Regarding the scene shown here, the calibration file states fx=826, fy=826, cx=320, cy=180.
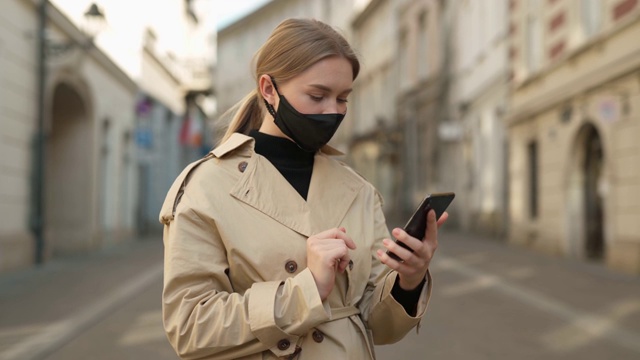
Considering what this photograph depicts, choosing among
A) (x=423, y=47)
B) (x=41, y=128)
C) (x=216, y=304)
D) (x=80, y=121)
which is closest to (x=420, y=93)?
(x=423, y=47)

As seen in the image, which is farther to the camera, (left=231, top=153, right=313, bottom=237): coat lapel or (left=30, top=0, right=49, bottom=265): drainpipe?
(left=30, top=0, right=49, bottom=265): drainpipe

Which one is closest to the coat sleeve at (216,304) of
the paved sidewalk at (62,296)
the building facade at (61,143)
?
the paved sidewalk at (62,296)

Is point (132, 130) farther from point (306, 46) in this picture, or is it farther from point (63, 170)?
point (306, 46)

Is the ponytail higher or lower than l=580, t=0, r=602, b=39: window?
lower

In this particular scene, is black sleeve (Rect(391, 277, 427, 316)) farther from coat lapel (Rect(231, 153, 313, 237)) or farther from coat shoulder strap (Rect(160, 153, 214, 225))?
coat shoulder strap (Rect(160, 153, 214, 225))

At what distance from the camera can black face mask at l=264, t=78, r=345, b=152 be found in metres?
1.95

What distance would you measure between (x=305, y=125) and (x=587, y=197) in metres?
14.8

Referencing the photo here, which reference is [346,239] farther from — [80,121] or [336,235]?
[80,121]

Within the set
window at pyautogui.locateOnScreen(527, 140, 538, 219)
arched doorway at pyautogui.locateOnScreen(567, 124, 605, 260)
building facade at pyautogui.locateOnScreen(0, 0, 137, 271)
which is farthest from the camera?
window at pyautogui.locateOnScreen(527, 140, 538, 219)

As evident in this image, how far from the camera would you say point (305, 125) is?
196cm

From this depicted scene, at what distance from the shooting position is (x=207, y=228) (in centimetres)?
187

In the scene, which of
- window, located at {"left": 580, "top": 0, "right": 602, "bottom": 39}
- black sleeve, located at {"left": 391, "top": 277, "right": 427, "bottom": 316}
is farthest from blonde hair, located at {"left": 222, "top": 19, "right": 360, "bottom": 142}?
window, located at {"left": 580, "top": 0, "right": 602, "bottom": 39}

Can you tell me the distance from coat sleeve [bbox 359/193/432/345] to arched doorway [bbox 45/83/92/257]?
16.7 meters

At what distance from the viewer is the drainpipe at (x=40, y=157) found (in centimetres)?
1410
